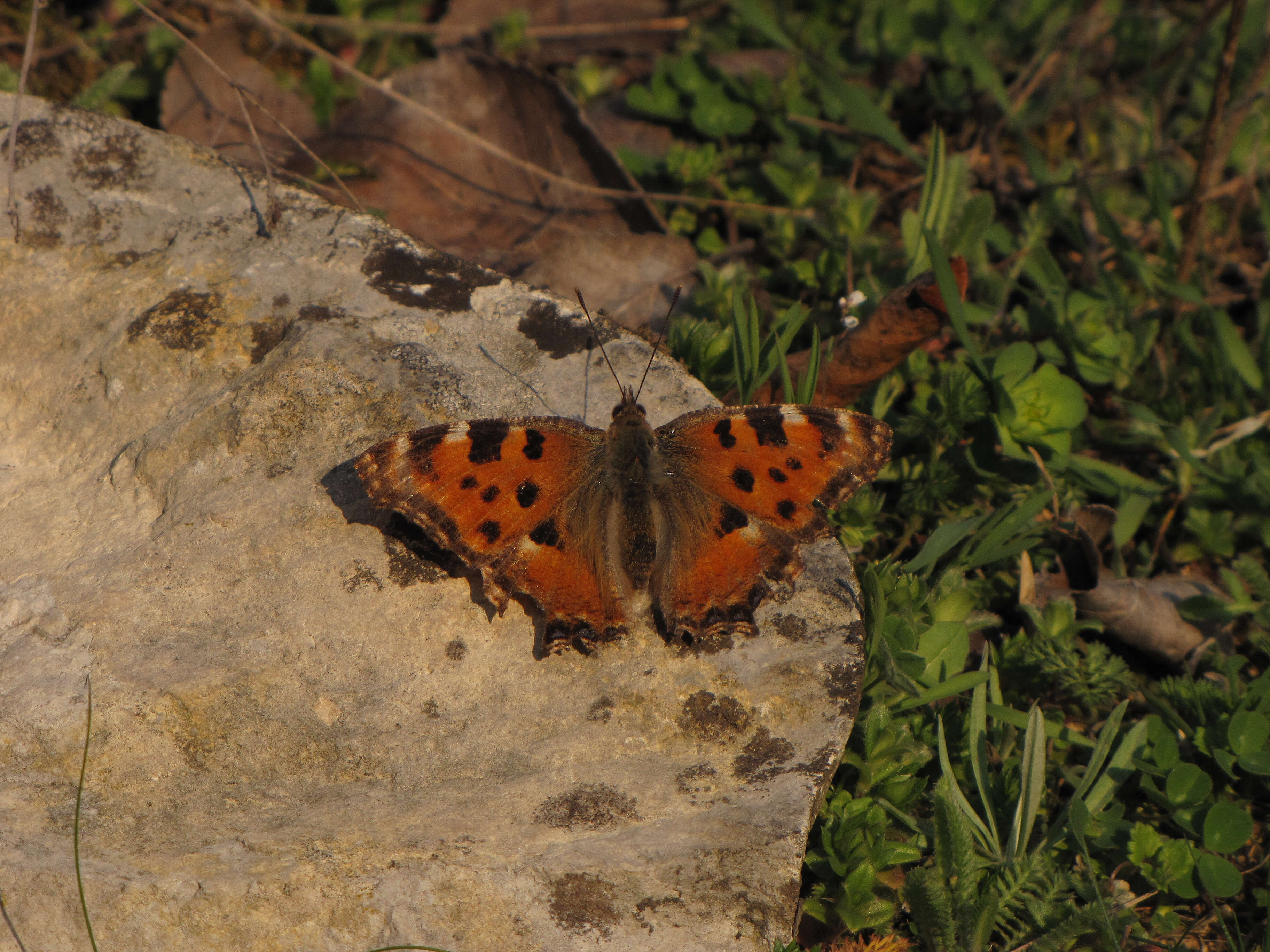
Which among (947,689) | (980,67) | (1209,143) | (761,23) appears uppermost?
(1209,143)

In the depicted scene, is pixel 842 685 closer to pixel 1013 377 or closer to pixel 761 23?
pixel 1013 377

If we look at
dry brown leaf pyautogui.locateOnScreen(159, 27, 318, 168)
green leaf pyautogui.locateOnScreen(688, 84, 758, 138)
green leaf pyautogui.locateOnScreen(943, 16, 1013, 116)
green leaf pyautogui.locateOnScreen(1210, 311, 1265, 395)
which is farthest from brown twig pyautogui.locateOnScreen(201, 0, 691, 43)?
green leaf pyautogui.locateOnScreen(1210, 311, 1265, 395)

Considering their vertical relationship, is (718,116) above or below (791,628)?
above

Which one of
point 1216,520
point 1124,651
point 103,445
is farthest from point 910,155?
point 103,445

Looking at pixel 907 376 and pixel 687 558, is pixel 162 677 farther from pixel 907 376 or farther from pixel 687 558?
pixel 907 376

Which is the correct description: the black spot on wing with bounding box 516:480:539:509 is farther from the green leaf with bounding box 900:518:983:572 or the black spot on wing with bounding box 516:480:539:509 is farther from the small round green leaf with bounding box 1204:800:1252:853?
the small round green leaf with bounding box 1204:800:1252:853

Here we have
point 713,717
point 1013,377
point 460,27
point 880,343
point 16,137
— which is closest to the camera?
point 713,717

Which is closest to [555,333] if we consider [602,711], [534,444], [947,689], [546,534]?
[534,444]
